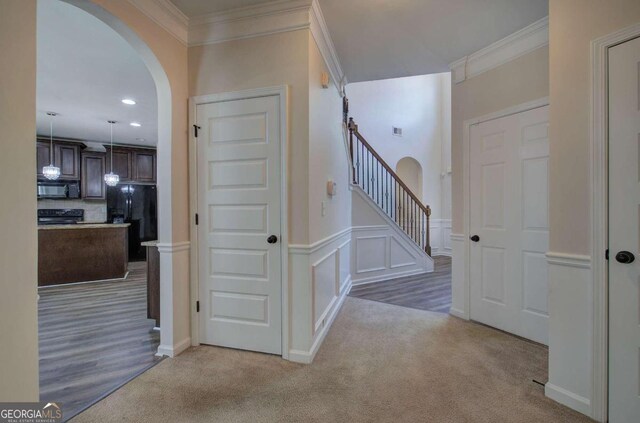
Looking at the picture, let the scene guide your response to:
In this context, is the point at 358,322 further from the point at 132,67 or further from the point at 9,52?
the point at 132,67

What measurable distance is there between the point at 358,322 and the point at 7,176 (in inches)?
109

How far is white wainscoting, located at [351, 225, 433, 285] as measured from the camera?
447cm

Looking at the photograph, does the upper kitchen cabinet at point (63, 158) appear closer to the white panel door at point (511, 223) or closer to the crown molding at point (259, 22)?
the crown molding at point (259, 22)

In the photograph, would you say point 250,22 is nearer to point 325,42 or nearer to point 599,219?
point 325,42

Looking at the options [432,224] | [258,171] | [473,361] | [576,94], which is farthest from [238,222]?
[432,224]

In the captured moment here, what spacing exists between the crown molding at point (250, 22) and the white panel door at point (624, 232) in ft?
6.37

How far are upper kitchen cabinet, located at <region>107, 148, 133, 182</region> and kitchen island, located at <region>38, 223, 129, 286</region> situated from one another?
201cm

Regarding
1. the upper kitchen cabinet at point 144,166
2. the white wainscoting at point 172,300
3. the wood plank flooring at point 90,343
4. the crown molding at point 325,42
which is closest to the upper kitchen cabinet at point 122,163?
the upper kitchen cabinet at point 144,166

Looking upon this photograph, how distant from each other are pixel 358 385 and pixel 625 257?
1673mm

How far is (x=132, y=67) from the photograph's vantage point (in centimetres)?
318

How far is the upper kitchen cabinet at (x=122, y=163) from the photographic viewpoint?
20.9 feet

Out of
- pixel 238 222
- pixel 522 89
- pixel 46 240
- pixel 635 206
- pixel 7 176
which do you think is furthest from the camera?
pixel 46 240

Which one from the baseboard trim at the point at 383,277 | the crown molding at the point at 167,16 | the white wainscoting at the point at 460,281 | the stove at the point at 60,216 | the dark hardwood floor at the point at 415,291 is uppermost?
the crown molding at the point at 167,16

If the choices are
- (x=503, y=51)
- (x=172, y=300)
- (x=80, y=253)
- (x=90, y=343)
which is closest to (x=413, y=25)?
(x=503, y=51)
